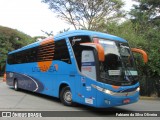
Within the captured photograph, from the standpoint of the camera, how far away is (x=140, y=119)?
10125 millimetres

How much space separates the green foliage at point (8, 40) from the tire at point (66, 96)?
34.0 m

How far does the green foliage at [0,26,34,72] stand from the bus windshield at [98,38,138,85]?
36.0m

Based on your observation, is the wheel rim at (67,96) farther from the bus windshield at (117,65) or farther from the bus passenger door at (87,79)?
the bus windshield at (117,65)

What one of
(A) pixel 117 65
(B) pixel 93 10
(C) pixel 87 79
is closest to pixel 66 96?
(C) pixel 87 79

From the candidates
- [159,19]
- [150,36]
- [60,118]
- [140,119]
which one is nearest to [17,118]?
[60,118]

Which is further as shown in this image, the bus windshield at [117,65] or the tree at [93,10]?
the tree at [93,10]

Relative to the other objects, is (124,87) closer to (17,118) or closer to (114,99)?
(114,99)

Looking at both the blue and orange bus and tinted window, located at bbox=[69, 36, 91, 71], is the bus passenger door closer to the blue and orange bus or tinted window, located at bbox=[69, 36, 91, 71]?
the blue and orange bus

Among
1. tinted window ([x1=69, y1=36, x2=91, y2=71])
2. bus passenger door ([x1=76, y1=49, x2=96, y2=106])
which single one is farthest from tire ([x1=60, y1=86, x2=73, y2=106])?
tinted window ([x1=69, y1=36, x2=91, y2=71])

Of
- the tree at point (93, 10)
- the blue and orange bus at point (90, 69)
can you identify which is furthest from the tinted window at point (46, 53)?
the tree at point (93, 10)

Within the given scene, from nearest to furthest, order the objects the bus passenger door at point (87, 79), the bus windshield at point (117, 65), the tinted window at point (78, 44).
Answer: the bus windshield at point (117, 65) → the bus passenger door at point (87, 79) → the tinted window at point (78, 44)

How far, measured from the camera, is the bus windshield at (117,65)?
1062cm

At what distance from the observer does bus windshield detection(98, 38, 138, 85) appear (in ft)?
34.9

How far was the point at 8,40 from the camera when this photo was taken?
155ft
